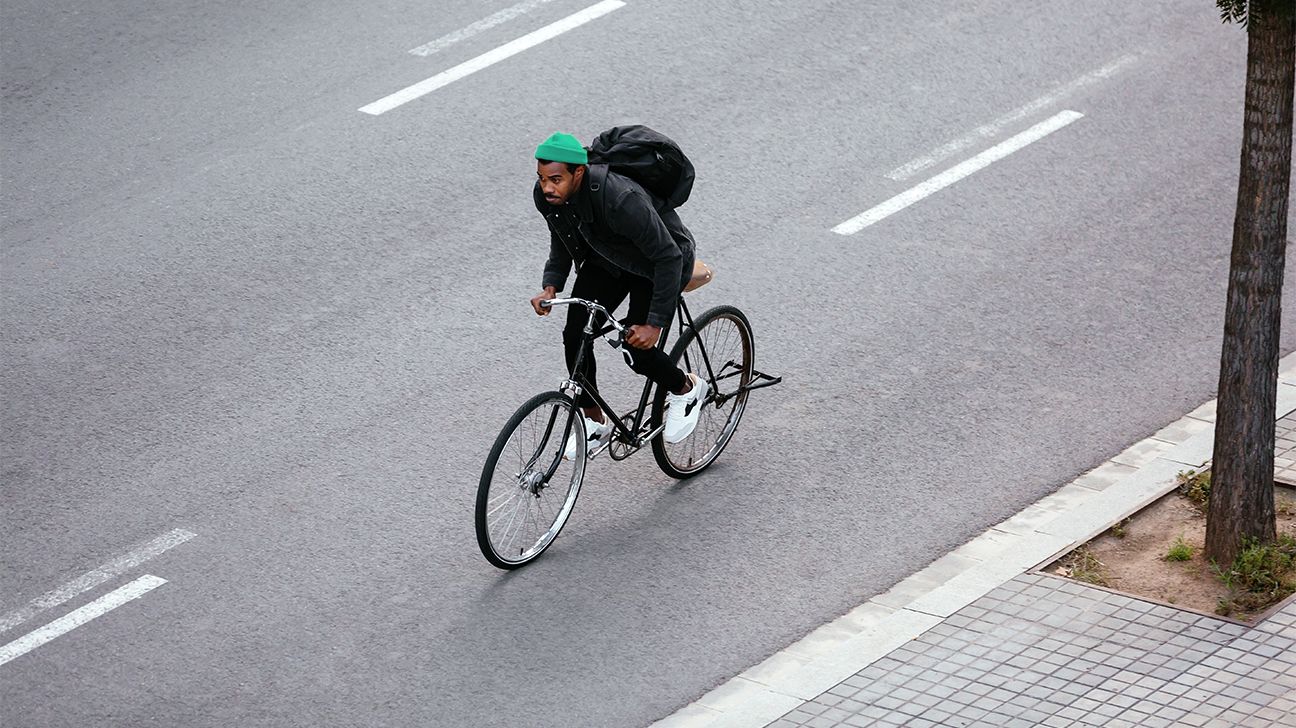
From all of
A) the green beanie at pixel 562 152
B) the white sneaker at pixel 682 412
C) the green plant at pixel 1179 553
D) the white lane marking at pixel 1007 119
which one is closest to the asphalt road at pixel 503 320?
the white lane marking at pixel 1007 119

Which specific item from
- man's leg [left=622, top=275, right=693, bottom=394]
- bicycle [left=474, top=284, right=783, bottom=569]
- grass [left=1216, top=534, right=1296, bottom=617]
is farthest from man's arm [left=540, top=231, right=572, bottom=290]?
grass [left=1216, top=534, right=1296, bottom=617]

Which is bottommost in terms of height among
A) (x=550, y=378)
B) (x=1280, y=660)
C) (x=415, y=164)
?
(x=1280, y=660)

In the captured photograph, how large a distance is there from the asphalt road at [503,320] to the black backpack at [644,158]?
1.60 meters

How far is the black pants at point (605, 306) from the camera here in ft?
25.2

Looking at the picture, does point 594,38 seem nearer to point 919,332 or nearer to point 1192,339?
point 919,332

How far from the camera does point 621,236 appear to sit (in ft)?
24.4

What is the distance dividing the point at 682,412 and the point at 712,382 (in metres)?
0.36

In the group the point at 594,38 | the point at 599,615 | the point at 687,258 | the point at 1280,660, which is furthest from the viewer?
the point at 594,38

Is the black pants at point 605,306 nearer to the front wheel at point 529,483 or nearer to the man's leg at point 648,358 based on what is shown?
the man's leg at point 648,358

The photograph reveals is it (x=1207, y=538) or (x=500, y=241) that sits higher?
(x=500, y=241)

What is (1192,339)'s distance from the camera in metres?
9.30

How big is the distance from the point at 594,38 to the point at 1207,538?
6752 millimetres

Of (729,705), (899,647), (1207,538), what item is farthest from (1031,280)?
Answer: (729,705)

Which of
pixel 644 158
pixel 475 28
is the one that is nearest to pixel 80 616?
pixel 644 158
